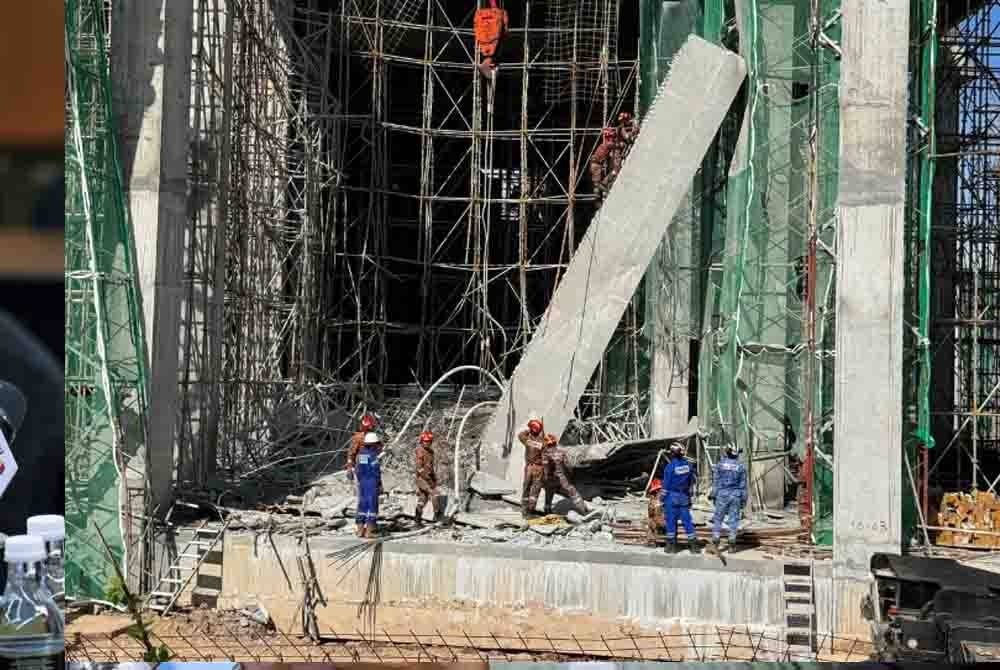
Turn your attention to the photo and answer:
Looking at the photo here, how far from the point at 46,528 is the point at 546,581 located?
8579 mm

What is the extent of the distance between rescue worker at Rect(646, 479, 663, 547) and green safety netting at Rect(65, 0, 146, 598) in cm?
536

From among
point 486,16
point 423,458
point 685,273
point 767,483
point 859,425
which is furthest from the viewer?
point 486,16

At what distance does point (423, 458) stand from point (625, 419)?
8097mm

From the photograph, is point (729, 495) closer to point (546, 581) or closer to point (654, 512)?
point (654, 512)

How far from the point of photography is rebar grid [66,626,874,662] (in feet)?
33.6

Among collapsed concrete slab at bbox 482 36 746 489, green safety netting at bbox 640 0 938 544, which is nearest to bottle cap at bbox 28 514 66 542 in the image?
green safety netting at bbox 640 0 938 544

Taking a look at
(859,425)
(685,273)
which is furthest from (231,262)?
(859,425)

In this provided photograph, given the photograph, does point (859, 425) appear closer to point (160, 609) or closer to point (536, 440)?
point (536, 440)

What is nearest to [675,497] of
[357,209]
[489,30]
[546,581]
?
[546,581]

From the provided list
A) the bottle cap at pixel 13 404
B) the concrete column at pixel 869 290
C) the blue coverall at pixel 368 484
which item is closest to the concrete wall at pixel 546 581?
the blue coverall at pixel 368 484

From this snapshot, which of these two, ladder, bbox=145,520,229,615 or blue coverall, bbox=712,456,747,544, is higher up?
blue coverall, bbox=712,456,747,544

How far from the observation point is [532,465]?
12.2 m

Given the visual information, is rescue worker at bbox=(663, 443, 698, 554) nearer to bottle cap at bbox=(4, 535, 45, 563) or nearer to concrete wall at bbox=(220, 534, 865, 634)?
concrete wall at bbox=(220, 534, 865, 634)

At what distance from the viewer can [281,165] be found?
18.4 meters
